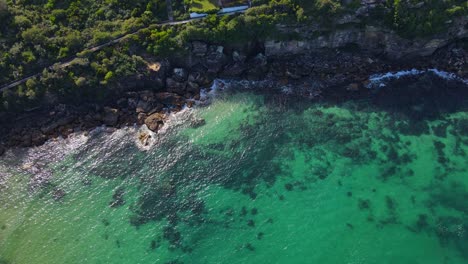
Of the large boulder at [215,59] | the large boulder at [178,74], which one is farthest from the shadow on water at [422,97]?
the large boulder at [178,74]

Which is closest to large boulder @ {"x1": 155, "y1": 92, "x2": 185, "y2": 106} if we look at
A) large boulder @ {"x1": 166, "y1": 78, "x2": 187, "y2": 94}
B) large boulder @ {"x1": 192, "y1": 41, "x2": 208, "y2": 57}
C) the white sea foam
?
large boulder @ {"x1": 166, "y1": 78, "x2": 187, "y2": 94}

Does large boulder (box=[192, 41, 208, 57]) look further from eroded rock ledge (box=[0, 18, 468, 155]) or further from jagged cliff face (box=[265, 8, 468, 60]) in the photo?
jagged cliff face (box=[265, 8, 468, 60])

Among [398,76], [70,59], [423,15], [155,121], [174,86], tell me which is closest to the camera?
[155,121]

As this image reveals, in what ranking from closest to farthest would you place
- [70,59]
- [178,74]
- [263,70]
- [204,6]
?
[70,59]
[178,74]
[263,70]
[204,6]

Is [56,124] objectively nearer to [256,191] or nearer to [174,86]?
[174,86]

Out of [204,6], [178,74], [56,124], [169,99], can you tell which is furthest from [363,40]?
[56,124]

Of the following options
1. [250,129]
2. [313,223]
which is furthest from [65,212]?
[313,223]

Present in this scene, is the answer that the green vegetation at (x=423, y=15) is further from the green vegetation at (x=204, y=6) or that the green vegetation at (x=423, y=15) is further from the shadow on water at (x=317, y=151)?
the green vegetation at (x=204, y=6)

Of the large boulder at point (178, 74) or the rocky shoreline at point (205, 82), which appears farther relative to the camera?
the large boulder at point (178, 74)
